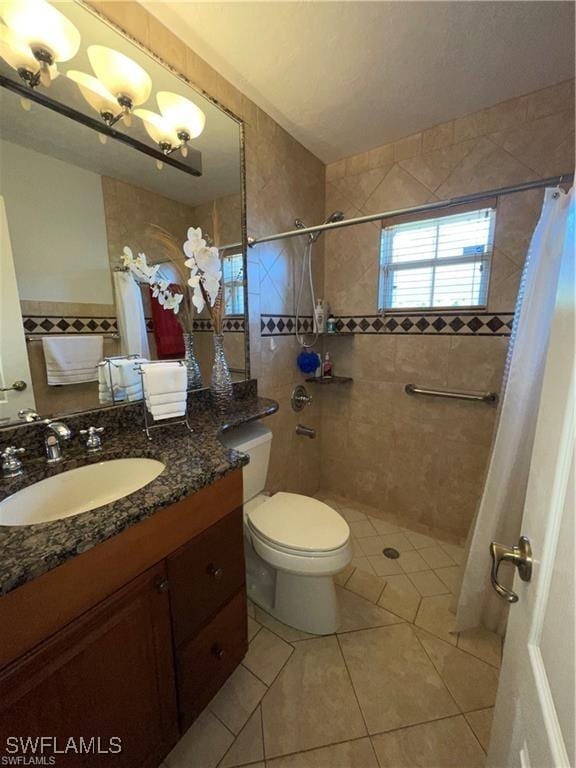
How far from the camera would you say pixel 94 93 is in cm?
110

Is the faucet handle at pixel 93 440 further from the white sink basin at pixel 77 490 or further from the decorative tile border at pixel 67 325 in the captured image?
the decorative tile border at pixel 67 325

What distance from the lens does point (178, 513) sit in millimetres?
838

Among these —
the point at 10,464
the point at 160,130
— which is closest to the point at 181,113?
the point at 160,130

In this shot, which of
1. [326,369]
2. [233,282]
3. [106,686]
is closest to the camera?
[106,686]

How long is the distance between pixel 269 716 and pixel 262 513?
0.67 m

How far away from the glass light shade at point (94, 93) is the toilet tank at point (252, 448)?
134cm

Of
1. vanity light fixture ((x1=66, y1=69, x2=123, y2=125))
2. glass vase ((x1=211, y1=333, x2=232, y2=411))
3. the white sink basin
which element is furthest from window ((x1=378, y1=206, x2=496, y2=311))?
the white sink basin

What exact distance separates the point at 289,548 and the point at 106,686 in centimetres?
68

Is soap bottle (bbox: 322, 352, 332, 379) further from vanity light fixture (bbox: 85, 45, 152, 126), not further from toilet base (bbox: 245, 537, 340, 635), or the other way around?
vanity light fixture (bbox: 85, 45, 152, 126)

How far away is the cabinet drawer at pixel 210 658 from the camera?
92 cm

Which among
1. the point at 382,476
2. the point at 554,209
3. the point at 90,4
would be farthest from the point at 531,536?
the point at 90,4

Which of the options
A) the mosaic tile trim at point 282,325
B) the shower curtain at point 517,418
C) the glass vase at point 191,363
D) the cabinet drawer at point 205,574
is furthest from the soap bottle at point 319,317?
the cabinet drawer at point 205,574

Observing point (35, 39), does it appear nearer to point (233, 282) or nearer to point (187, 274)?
point (187, 274)

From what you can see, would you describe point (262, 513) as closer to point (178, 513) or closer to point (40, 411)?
point (178, 513)
